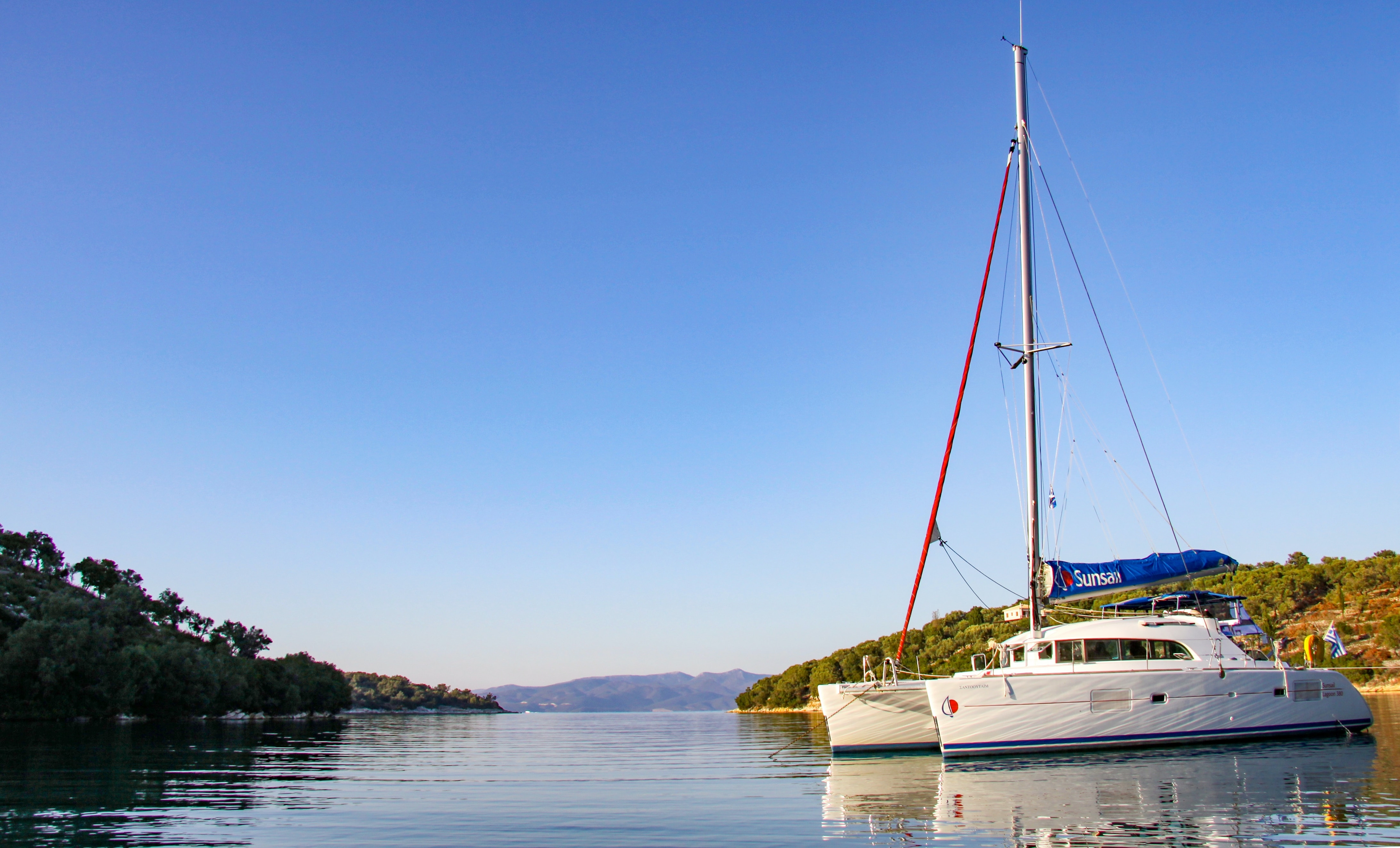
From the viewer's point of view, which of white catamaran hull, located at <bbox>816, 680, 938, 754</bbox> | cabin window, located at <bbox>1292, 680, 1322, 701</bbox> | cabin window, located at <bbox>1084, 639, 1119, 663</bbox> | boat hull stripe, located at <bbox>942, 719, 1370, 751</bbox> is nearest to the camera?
boat hull stripe, located at <bbox>942, 719, 1370, 751</bbox>

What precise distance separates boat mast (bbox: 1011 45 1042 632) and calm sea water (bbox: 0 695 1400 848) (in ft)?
15.3

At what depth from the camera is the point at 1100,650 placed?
20.0m

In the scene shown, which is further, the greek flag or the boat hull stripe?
the greek flag

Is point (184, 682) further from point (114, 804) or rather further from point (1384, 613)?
point (1384, 613)

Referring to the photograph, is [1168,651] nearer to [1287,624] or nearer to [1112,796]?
[1112,796]

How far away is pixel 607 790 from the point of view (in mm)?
16688

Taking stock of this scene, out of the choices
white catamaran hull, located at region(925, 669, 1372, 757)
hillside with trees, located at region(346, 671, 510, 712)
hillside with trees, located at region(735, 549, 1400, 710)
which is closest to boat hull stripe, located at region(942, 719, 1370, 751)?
white catamaran hull, located at region(925, 669, 1372, 757)

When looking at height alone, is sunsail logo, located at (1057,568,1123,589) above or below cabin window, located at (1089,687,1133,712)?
above

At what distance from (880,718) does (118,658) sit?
6309cm

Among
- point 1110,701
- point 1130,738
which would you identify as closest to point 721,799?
point 1110,701

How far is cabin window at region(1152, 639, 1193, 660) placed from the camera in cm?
2016

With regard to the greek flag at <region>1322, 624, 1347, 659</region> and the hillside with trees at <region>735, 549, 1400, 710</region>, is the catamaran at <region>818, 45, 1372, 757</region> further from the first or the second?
the hillside with trees at <region>735, 549, 1400, 710</region>

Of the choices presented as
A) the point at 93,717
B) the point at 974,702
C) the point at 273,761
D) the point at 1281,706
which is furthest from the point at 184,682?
the point at 1281,706

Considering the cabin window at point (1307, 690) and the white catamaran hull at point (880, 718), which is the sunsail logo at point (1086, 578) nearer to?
the white catamaran hull at point (880, 718)
